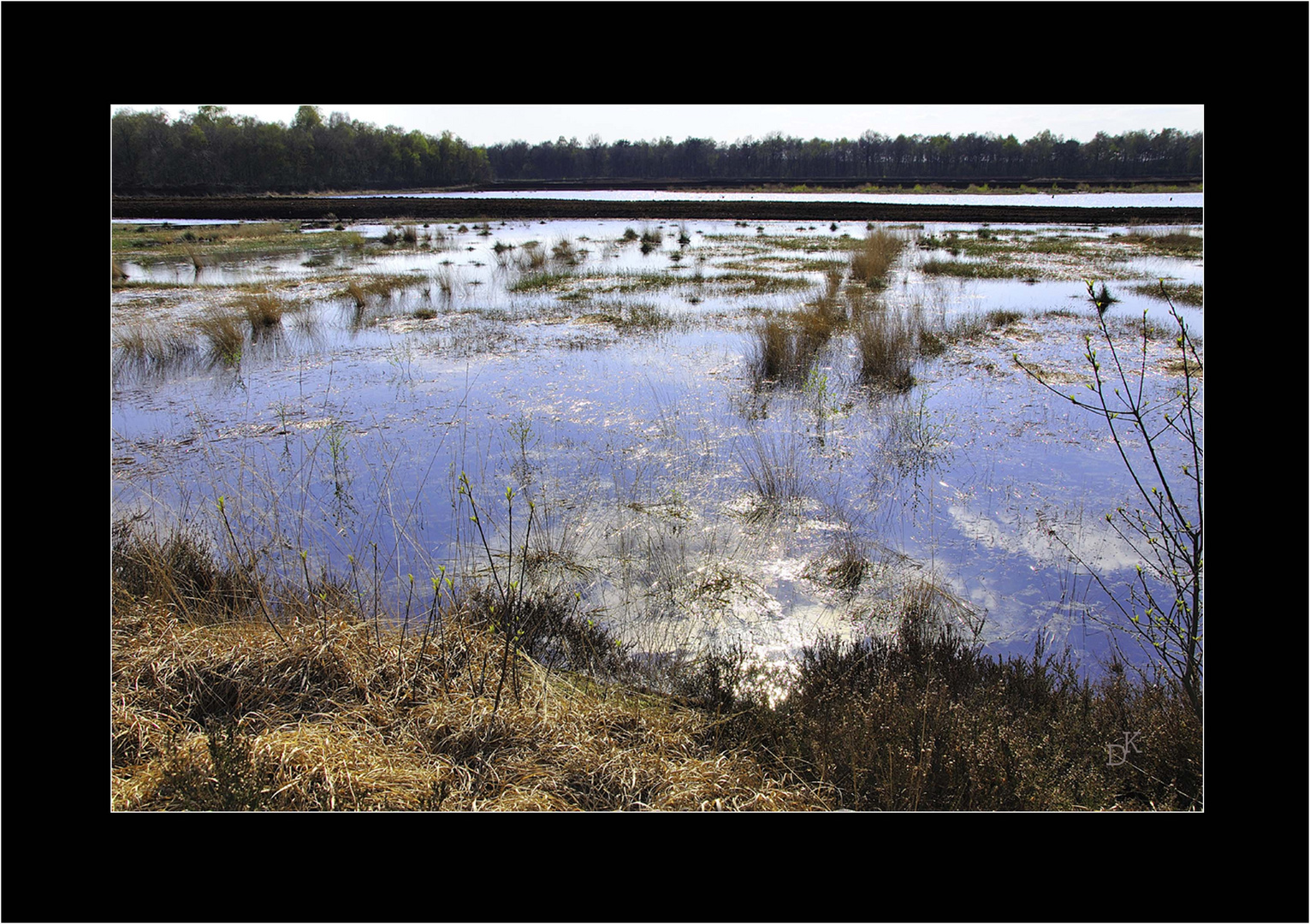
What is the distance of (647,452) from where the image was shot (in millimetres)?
7898

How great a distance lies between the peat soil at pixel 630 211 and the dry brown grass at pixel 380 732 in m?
A: 37.8

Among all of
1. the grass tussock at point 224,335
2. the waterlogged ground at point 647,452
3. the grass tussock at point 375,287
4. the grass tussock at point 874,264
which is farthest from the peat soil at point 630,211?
the grass tussock at point 224,335

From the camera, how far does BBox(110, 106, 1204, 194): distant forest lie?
180 feet

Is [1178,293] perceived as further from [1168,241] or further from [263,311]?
[263,311]

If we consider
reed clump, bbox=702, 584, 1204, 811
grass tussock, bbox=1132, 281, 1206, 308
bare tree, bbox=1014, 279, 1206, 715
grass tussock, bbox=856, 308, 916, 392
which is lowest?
reed clump, bbox=702, 584, 1204, 811

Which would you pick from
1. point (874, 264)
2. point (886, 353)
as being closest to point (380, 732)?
point (886, 353)

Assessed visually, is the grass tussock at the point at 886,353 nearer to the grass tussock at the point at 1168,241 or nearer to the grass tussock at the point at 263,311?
the grass tussock at the point at 263,311

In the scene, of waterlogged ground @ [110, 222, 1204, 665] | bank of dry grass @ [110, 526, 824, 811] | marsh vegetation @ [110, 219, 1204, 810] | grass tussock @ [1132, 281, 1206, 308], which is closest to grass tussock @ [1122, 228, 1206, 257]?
grass tussock @ [1132, 281, 1206, 308]

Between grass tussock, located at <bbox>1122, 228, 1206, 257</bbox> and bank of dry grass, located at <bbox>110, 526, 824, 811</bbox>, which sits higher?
grass tussock, located at <bbox>1122, 228, 1206, 257</bbox>

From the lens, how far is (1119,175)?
7831 cm

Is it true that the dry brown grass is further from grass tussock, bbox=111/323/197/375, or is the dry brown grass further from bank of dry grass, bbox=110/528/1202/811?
grass tussock, bbox=111/323/197/375

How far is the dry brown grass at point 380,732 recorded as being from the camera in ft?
9.41

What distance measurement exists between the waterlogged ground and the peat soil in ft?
77.2

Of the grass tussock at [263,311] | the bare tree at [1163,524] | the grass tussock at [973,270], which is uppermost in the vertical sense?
the grass tussock at [973,270]
